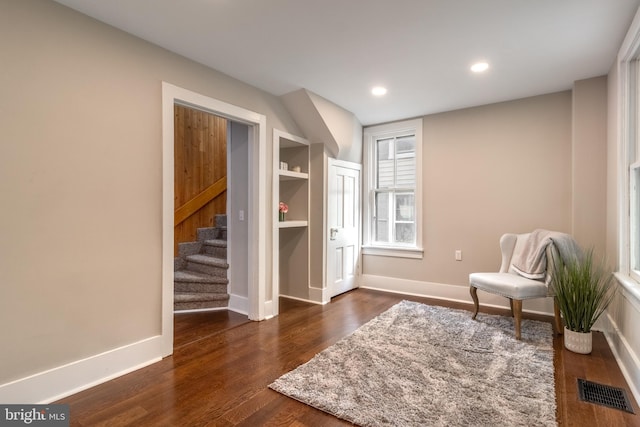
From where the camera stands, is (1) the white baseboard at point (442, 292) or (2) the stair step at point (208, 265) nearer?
(1) the white baseboard at point (442, 292)

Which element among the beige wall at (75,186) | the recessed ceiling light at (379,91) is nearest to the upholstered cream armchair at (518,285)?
the recessed ceiling light at (379,91)

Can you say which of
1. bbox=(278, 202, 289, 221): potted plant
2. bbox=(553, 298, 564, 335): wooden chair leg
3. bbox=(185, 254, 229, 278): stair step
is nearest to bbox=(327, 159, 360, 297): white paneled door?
bbox=(278, 202, 289, 221): potted plant

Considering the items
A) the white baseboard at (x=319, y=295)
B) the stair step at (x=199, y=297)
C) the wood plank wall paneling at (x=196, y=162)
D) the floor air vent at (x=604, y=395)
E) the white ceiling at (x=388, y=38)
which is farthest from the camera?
the wood plank wall paneling at (x=196, y=162)

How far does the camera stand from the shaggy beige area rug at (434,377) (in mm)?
1779

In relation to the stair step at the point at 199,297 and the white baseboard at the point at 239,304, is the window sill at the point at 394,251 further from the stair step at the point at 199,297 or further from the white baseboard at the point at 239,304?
the stair step at the point at 199,297

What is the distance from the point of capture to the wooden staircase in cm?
367

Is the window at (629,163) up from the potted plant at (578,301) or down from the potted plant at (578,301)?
up

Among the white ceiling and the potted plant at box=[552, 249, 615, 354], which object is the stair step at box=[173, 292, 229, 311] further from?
the potted plant at box=[552, 249, 615, 354]

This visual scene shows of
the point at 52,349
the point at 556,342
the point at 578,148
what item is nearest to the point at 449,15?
the point at 578,148

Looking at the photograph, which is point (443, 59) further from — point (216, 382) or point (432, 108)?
point (216, 382)

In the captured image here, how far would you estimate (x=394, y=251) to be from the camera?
14.7ft

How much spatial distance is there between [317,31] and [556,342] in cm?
318

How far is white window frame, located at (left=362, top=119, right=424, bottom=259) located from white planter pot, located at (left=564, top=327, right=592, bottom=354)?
1.86 meters

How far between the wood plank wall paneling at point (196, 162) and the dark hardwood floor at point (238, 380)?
1.73m
